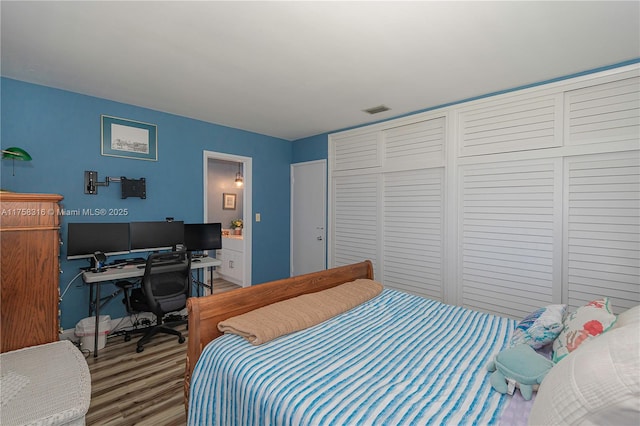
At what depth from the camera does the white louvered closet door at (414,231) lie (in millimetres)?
3441

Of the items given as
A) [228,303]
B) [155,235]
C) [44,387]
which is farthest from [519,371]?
[155,235]

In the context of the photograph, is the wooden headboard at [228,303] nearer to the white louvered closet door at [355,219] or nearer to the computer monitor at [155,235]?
the white louvered closet door at [355,219]

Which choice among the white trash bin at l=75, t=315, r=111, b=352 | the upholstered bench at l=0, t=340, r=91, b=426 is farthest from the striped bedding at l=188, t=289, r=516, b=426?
the white trash bin at l=75, t=315, r=111, b=352

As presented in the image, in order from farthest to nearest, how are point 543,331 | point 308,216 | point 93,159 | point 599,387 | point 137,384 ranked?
point 308,216 < point 93,159 < point 137,384 < point 543,331 < point 599,387

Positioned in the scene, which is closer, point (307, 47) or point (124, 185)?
point (307, 47)

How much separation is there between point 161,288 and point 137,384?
0.83m

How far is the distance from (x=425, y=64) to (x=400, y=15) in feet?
2.32

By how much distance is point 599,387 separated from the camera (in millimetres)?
789

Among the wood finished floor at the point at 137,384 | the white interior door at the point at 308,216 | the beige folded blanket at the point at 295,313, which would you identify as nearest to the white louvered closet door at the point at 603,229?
the beige folded blanket at the point at 295,313

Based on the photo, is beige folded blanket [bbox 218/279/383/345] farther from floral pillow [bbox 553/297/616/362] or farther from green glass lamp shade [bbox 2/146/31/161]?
green glass lamp shade [bbox 2/146/31/161]

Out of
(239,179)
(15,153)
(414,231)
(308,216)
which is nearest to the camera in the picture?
(15,153)

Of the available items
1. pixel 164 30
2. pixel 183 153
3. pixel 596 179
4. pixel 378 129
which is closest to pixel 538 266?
pixel 596 179

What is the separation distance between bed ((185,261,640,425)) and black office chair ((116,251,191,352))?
139 centimetres

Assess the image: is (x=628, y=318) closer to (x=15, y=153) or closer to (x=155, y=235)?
(x=155, y=235)
